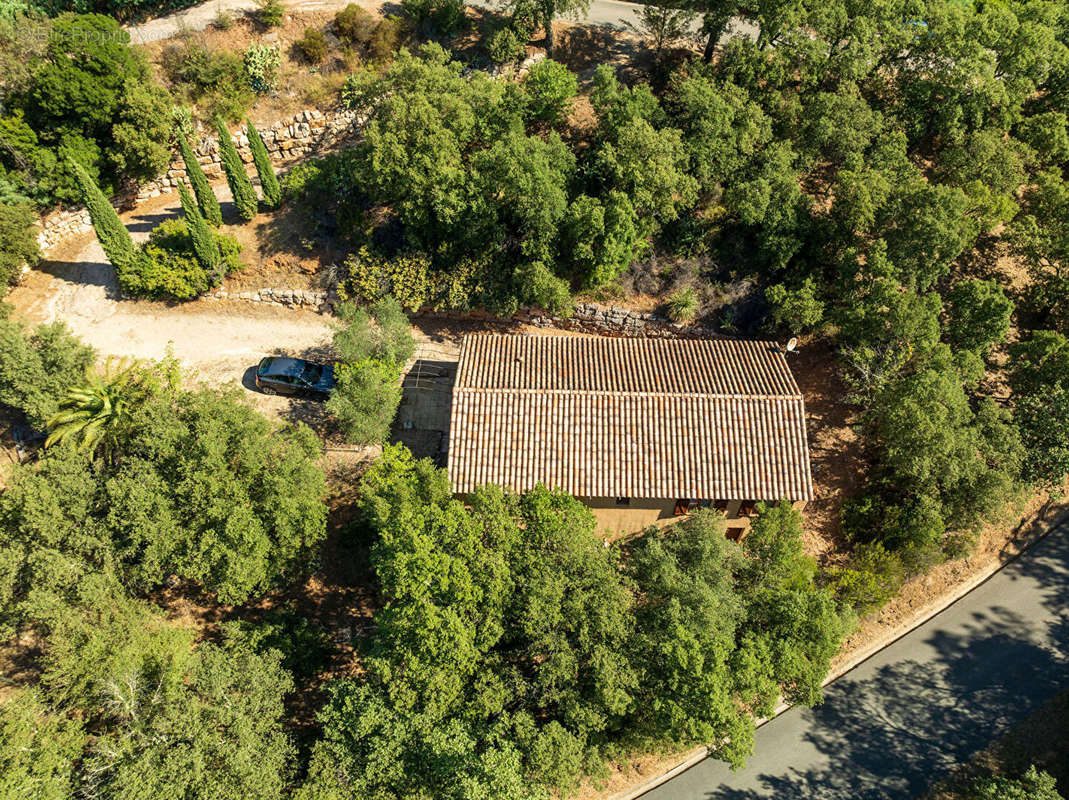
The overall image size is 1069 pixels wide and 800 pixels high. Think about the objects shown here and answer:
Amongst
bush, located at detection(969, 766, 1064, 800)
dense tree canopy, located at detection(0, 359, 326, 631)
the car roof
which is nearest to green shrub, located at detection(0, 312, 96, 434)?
dense tree canopy, located at detection(0, 359, 326, 631)

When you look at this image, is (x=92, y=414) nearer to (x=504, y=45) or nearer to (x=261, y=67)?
(x=261, y=67)

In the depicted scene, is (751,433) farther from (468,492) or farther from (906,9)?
(906,9)

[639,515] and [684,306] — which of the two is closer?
[639,515]

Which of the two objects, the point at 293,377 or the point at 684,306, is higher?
the point at 293,377

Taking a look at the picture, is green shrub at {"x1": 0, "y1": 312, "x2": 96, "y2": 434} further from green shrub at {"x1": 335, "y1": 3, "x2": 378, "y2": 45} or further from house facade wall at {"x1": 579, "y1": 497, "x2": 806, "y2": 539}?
green shrub at {"x1": 335, "y1": 3, "x2": 378, "y2": 45}

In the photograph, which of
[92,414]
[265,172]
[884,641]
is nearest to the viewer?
[92,414]

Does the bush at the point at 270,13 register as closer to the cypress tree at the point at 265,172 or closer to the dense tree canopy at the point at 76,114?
the dense tree canopy at the point at 76,114

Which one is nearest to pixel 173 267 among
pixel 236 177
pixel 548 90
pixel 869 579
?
pixel 236 177
